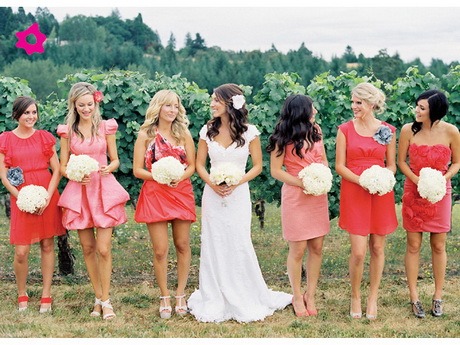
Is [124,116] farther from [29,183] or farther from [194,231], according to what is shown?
[194,231]

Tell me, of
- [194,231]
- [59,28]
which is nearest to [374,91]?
[194,231]

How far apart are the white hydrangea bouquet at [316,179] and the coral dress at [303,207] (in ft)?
0.69

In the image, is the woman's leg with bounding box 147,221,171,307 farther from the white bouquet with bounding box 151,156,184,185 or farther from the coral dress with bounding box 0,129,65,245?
the coral dress with bounding box 0,129,65,245

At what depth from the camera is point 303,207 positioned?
19.9ft

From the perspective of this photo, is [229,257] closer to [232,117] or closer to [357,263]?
[357,263]

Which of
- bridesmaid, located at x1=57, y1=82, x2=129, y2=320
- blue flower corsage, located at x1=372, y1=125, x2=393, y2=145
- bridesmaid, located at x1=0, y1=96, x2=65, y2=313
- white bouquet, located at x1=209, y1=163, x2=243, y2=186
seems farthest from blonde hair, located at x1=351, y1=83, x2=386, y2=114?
bridesmaid, located at x1=0, y1=96, x2=65, y2=313

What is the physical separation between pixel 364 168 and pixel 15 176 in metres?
3.80

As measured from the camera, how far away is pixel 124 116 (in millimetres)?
7840

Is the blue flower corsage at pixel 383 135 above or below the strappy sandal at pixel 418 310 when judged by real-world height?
above

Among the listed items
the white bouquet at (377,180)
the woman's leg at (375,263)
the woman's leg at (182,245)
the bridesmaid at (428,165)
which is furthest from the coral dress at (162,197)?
the bridesmaid at (428,165)

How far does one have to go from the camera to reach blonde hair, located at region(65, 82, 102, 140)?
19.6ft

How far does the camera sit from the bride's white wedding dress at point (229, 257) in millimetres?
6051

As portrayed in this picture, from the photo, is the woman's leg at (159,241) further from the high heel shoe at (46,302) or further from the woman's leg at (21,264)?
the woman's leg at (21,264)

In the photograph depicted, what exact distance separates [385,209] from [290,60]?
95.2 meters
